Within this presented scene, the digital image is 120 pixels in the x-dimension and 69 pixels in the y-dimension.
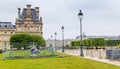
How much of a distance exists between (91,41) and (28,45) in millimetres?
80689

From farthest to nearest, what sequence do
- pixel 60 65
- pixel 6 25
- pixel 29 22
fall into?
pixel 6 25, pixel 29 22, pixel 60 65

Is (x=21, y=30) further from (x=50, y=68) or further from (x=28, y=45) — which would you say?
(x=50, y=68)

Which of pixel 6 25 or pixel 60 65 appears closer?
pixel 60 65

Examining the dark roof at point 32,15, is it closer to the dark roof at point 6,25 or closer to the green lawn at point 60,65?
the dark roof at point 6,25

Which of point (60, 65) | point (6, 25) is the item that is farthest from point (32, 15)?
point (60, 65)

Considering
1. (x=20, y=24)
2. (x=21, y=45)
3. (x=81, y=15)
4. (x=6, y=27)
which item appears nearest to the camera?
(x=81, y=15)

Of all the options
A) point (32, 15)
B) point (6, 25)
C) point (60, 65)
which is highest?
Answer: point (32, 15)

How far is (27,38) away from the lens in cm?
10825

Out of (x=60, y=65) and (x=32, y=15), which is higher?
(x=32, y=15)

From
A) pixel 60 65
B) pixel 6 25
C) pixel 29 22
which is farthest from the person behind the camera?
pixel 6 25

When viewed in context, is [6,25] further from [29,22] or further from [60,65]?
[60,65]

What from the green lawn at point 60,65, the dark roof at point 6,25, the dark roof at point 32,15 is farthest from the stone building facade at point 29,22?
the green lawn at point 60,65

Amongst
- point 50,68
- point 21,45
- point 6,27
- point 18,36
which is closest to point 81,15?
point 21,45

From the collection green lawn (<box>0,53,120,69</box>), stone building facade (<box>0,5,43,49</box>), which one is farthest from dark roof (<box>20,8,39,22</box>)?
green lawn (<box>0,53,120,69</box>)
